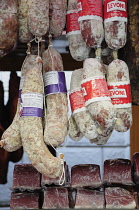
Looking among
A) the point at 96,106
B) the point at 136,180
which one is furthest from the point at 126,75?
the point at 136,180

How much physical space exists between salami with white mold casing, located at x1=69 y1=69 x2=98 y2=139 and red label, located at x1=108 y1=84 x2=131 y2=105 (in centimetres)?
20

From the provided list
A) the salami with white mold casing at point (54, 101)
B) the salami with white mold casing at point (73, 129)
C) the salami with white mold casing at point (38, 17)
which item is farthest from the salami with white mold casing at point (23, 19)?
the salami with white mold casing at point (73, 129)

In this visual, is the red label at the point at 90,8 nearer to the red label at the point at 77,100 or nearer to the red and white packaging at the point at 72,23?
the red and white packaging at the point at 72,23

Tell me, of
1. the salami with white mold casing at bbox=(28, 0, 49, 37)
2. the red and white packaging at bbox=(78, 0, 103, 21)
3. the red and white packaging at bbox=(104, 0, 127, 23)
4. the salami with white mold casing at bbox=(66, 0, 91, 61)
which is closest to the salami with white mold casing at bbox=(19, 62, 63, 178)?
the salami with white mold casing at bbox=(28, 0, 49, 37)

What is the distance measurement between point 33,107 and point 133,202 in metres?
1.15

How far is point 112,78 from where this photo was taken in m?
3.15

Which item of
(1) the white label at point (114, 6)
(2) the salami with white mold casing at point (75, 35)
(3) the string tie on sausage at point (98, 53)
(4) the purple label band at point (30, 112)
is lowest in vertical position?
(4) the purple label band at point (30, 112)

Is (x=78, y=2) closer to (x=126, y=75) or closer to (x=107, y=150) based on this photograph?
(x=126, y=75)

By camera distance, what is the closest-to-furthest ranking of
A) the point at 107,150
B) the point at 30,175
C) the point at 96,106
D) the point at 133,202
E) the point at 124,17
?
the point at 96,106 < the point at 124,17 < the point at 133,202 < the point at 30,175 < the point at 107,150

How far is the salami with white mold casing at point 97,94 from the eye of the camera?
2973mm

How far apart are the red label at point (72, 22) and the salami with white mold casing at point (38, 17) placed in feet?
0.93

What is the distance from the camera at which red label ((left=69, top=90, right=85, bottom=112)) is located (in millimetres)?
3186

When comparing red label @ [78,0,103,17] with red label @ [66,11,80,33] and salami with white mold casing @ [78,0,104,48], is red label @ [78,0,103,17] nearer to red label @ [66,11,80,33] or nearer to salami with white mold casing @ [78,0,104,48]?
salami with white mold casing @ [78,0,104,48]

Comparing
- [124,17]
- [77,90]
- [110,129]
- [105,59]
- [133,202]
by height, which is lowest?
[133,202]
